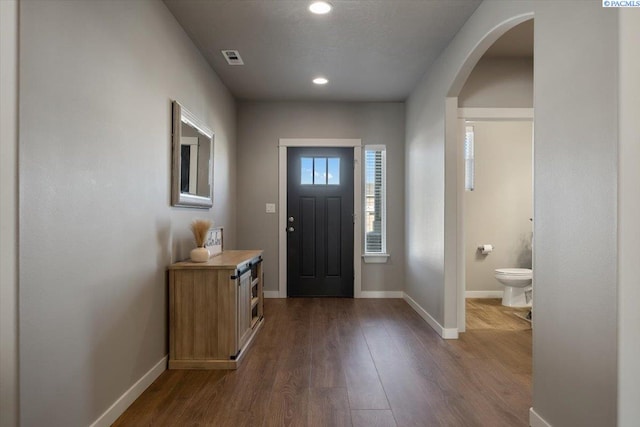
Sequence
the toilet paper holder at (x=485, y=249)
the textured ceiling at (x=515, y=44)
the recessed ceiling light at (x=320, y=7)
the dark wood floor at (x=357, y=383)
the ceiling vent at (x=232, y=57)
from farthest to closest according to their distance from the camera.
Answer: the toilet paper holder at (x=485, y=249)
the ceiling vent at (x=232, y=57)
the textured ceiling at (x=515, y=44)
the recessed ceiling light at (x=320, y=7)
the dark wood floor at (x=357, y=383)

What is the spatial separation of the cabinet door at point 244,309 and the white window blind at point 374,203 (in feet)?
7.78

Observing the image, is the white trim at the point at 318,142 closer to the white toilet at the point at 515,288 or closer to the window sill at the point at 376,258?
the window sill at the point at 376,258

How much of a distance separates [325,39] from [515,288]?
3559 millimetres

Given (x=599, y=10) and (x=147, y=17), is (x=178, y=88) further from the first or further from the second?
(x=599, y=10)

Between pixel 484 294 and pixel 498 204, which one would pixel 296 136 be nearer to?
pixel 498 204

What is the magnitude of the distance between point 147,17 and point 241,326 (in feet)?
7.19

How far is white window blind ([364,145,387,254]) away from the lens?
17.7 feet

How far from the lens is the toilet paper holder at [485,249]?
524cm

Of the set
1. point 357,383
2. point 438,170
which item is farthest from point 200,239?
point 438,170

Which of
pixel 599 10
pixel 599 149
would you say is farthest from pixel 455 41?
pixel 599 149

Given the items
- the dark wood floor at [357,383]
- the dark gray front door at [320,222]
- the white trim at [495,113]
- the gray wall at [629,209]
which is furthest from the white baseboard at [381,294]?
the gray wall at [629,209]

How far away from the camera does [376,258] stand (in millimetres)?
5344

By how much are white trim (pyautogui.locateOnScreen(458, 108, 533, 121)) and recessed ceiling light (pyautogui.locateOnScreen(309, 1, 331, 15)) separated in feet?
5.25

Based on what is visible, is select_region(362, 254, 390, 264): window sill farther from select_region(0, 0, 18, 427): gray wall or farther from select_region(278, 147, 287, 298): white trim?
select_region(0, 0, 18, 427): gray wall
